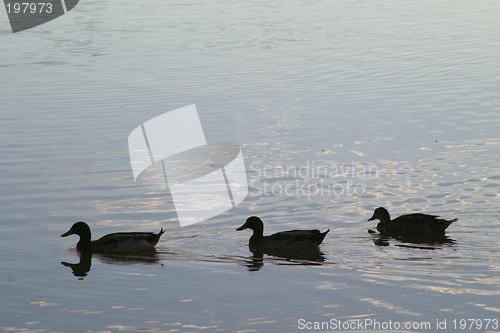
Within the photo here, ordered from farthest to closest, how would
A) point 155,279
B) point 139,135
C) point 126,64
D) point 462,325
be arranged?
point 126,64 → point 139,135 → point 155,279 → point 462,325

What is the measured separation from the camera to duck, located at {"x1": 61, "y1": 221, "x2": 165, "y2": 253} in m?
9.63

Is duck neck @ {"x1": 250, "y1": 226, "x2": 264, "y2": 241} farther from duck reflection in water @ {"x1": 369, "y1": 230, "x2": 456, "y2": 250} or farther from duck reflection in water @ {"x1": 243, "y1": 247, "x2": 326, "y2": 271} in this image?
duck reflection in water @ {"x1": 369, "y1": 230, "x2": 456, "y2": 250}

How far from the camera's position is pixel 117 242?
9.70 m

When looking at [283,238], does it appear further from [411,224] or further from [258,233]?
[411,224]

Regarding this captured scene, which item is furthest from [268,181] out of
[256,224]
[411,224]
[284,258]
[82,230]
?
[82,230]

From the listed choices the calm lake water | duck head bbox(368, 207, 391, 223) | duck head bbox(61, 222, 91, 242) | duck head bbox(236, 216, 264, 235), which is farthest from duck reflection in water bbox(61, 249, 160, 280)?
duck head bbox(368, 207, 391, 223)

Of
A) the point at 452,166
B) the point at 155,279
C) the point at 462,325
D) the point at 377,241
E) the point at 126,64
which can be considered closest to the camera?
the point at 462,325

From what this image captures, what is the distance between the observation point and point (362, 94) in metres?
19.7

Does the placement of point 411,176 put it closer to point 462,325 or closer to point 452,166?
point 452,166

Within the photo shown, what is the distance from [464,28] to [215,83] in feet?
52.6

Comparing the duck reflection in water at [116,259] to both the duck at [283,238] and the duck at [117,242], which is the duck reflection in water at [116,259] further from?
the duck at [283,238]

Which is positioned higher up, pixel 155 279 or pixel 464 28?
pixel 155 279

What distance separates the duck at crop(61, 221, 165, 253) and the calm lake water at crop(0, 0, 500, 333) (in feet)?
0.60

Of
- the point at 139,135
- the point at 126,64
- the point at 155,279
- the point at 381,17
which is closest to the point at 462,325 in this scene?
the point at 155,279
